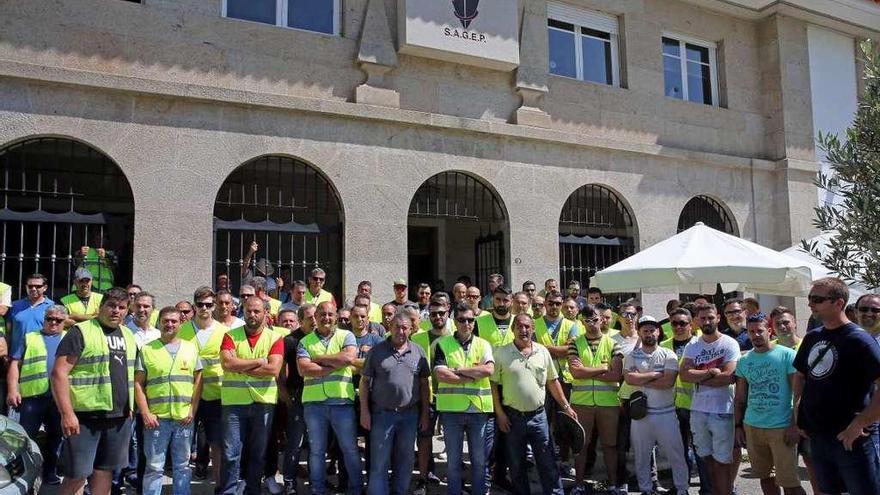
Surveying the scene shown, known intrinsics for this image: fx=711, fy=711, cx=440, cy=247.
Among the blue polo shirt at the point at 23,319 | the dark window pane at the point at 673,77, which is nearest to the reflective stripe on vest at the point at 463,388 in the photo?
the blue polo shirt at the point at 23,319

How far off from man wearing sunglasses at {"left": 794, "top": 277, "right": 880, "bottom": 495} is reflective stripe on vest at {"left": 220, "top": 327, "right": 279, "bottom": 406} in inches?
159

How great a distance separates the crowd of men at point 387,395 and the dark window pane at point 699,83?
26.8 ft

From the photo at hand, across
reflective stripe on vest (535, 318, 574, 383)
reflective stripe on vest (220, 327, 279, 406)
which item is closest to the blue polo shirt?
reflective stripe on vest (220, 327, 279, 406)

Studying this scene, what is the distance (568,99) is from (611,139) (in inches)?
42.5

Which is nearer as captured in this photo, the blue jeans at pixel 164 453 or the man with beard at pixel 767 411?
the man with beard at pixel 767 411

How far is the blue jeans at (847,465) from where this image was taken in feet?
14.0

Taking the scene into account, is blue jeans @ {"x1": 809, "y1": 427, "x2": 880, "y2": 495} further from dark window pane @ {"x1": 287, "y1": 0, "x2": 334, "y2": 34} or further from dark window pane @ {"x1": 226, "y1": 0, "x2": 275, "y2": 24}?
dark window pane @ {"x1": 226, "y1": 0, "x2": 275, "y2": 24}

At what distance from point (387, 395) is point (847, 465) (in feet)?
10.9

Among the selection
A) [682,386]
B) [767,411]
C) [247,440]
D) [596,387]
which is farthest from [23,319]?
[767,411]

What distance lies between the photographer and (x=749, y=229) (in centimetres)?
1403

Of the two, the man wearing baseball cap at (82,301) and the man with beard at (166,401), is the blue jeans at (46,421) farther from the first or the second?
the man with beard at (166,401)

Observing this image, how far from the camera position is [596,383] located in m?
6.88

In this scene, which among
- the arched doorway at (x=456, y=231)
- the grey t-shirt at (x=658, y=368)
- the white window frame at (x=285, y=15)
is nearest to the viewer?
the grey t-shirt at (x=658, y=368)

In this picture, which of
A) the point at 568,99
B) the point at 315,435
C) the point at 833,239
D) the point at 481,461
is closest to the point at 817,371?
the point at 833,239
